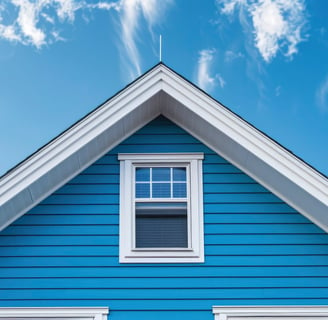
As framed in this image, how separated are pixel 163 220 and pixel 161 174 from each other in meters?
0.68

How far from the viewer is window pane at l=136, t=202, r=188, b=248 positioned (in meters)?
8.04

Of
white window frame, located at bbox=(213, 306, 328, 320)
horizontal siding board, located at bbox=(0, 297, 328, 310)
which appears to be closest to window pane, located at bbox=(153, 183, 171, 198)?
horizontal siding board, located at bbox=(0, 297, 328, 310)

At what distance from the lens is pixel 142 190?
8312mm

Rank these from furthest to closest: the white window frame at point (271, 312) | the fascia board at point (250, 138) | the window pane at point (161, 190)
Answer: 1. the window pane at point (161, 190)
2. the fascia board at point (250, 138)
3. the white window frame at point (271, 312)

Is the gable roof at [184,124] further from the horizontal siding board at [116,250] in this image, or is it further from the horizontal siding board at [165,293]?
the horizontal siding board at [165,293]

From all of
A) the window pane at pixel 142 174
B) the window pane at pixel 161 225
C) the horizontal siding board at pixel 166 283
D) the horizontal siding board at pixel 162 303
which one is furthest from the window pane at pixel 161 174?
the horizontal siding board at pixel 162 303

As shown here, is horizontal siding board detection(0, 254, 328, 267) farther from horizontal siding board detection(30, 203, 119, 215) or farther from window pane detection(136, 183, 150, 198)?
window pane detection(136, 183, 150, 198)

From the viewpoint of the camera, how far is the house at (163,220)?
7.62 metres

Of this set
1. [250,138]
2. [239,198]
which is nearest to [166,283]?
[239,198]

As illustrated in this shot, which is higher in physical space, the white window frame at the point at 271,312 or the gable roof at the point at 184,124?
the gable roof at the point at 184,124

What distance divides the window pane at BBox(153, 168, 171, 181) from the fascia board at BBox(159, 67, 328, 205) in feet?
3.13

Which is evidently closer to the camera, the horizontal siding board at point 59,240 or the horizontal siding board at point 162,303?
the horizontal siding board at point 162,303

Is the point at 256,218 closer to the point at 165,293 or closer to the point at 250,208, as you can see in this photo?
the point at 250,208

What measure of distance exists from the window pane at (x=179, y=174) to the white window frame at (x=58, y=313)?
6.85 ft
